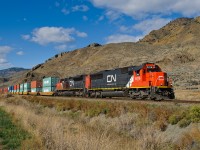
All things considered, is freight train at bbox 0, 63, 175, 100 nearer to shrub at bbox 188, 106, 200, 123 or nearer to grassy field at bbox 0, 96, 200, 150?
grassy field at bbox 0, 96, 200, 150

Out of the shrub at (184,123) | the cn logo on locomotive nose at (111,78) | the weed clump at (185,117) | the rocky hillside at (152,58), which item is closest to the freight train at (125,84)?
the cn logo on locomotive nose at (111,78)

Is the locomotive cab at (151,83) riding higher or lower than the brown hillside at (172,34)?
lower

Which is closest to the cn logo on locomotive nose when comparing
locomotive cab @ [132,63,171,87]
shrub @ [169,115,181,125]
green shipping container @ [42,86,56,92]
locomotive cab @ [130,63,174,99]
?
locomotive cab @ [132,63,171,87]

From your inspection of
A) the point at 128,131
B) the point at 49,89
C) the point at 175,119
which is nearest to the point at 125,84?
the point at 128,131

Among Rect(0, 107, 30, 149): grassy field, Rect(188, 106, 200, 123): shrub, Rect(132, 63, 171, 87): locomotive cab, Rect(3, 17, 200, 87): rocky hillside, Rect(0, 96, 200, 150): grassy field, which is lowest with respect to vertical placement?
Rect(0, 107, 30, 149): grassy field

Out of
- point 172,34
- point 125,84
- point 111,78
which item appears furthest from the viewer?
point 172,34

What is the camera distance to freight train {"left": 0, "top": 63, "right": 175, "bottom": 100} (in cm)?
2518

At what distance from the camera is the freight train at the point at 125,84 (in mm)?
25178

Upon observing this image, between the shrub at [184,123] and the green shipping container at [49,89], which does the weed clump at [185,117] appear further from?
the green shipping container at [49,89]

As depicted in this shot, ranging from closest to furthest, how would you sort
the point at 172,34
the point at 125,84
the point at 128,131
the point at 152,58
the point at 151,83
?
the point at 128,131, the point at 151,83, the point at 125,84, the point at 152,58, the point at 172,34

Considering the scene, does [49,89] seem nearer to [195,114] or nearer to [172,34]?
[195,114]

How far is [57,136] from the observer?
1160 cm

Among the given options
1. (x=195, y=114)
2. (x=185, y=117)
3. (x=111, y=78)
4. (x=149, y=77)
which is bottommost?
(x=185, y=117)

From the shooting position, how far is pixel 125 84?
3009 cm
